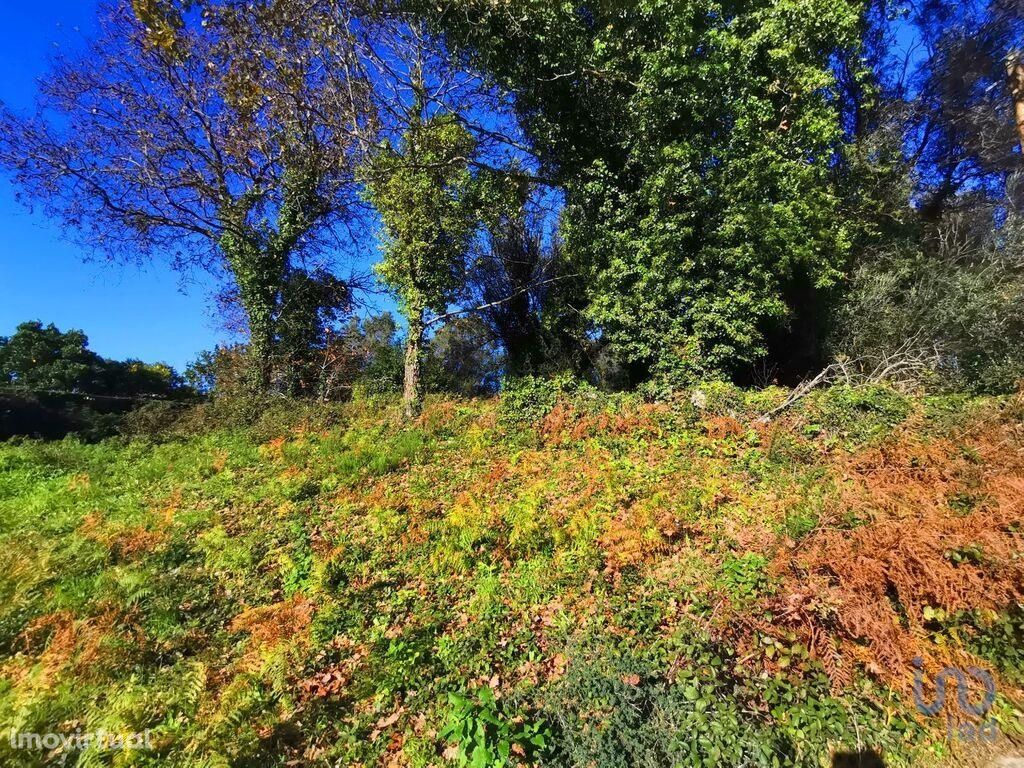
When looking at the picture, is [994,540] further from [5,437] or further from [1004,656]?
[5,437]

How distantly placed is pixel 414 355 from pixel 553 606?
10148 millimetres

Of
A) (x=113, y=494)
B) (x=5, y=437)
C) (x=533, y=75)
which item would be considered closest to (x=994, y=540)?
(x=113, y=494)

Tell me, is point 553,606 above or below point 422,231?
below

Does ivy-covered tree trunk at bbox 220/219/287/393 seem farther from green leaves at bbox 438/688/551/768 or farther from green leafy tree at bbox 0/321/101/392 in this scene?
green leaves at bbox 438/688/551/768

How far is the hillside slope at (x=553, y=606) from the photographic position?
333 cm

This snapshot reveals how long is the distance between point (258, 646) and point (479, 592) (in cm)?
218

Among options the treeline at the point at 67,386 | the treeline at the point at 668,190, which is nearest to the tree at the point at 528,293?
the treeline at the point at 668,190

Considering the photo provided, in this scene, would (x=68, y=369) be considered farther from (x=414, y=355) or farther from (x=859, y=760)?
(x=859, y=760)

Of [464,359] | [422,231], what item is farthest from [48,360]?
[464,359]

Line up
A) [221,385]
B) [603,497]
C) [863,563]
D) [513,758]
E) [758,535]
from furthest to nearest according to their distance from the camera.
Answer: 1. [221,385]
2. [603,497]
3. [758,535]
4. [863,563]
5. [513,758]

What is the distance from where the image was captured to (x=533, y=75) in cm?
1230

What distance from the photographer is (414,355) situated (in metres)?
13.9

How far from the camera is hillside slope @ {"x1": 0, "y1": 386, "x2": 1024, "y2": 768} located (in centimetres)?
333

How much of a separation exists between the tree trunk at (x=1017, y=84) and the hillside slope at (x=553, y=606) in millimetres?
12076
